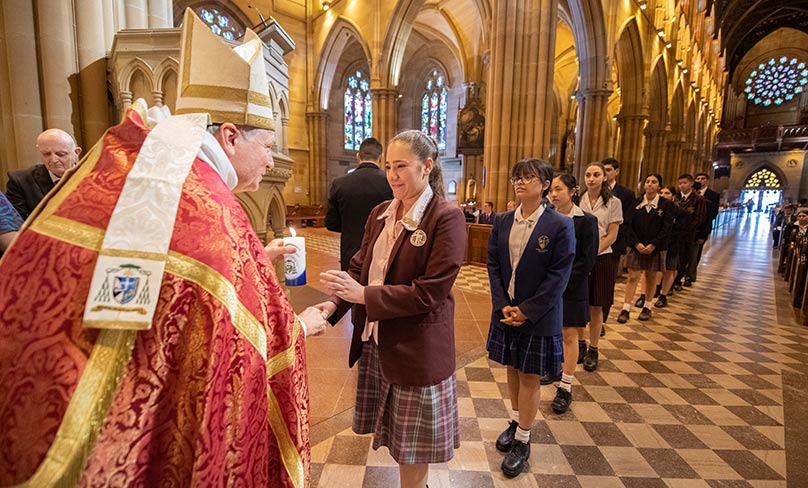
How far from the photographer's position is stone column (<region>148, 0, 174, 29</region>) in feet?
13.1

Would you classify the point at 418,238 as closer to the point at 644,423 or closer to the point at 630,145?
the point at 644,423

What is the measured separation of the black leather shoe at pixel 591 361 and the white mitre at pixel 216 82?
361 cm

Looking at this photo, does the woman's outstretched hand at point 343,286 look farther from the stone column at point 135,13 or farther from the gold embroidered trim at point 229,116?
the stone column at point 135,13

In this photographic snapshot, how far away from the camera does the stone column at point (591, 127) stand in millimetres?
11078

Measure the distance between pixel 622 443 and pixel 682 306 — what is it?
4450 mm

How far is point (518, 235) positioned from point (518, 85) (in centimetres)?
736

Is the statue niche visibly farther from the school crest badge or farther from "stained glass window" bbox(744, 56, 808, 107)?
"stained glass window" bbox(744, 56, 808, 107)

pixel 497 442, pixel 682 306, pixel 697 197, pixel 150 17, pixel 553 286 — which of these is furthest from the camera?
pixel 697 197

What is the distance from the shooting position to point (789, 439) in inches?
101

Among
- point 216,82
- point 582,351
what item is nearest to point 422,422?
point 216,82

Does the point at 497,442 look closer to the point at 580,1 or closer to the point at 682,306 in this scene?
the point at 682,306

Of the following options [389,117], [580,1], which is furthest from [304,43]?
[580,1]

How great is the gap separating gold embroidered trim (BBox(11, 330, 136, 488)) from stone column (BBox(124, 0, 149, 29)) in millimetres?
4373

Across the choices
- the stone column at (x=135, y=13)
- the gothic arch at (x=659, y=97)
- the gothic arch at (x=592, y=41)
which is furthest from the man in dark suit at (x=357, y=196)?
the gothic arch at (x=659, y=97)
